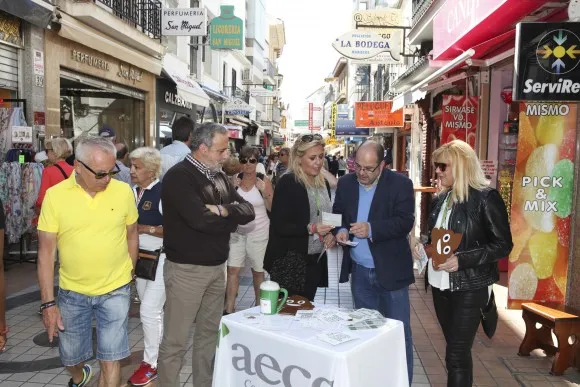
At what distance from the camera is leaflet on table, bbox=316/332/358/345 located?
2.39 meters

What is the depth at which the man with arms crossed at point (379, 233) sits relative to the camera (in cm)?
348

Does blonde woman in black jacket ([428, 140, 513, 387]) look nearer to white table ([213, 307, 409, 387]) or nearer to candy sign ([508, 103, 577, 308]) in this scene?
white table ([213, 307, 409, 387])

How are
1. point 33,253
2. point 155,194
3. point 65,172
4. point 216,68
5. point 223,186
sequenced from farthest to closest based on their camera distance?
point 216,68, point 33,253, point 65,172, point 155,194, point 223,186

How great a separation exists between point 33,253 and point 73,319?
5867 millimetres

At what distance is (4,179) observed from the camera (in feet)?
23.7

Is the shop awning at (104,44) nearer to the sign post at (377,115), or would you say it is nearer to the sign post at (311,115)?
the sign post at (377,115)

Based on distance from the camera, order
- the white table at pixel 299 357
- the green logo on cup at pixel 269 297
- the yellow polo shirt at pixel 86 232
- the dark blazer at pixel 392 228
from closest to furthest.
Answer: the white table at pixel 299 357, the green logo on cup at pixel 269 297, the yellow polo shirt at pixel 86 232, the dark blazer at pixel 392 228

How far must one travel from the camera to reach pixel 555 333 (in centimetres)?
425

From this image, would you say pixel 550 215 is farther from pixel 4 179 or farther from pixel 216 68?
pixel 216 68

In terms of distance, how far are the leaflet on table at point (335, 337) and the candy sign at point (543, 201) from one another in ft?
12.4

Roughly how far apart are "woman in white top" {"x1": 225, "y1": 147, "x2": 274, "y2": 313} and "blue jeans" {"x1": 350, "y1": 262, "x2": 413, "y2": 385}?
1617 millimetres

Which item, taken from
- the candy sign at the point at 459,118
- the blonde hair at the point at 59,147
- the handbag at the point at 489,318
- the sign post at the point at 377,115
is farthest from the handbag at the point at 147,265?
the sign post at the point at 377,115

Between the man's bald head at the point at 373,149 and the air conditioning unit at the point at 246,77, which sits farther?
the air conditioning unit at the point at 246,77

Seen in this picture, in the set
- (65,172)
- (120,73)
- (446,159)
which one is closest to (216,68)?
(120,73)
